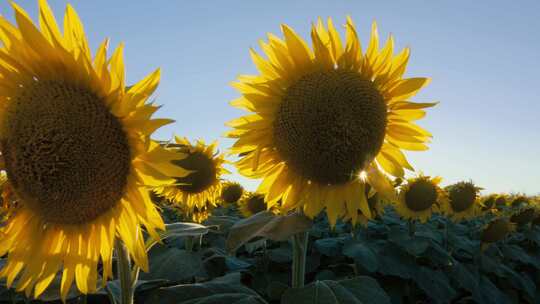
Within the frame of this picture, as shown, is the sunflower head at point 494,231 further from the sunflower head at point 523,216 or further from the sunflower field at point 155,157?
the sunflower field at point 155,157

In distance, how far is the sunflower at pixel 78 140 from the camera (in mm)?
1486

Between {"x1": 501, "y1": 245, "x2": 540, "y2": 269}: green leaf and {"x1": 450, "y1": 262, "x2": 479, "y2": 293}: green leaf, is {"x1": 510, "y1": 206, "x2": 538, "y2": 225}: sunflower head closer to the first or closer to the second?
{"x1": 501, "y1": 245, "x2": 540, "y2": 269}: green leaf

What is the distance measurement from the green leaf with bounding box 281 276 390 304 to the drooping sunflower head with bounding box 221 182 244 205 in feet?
15.8

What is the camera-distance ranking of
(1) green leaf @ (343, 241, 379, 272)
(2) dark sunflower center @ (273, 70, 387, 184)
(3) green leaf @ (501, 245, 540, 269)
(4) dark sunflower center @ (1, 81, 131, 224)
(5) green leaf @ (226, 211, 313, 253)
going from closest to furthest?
(4) dark sunflower center @ (1, 81, 131, 224)
(5) green leaf @ (226, 211, 313, 253)
(2) dark sunflower center @ (273, 70, 387, 184)
(1) green leaf @ (343, 241, 379, 272)
(3) green leaf @ (501, 245, 540, 269)

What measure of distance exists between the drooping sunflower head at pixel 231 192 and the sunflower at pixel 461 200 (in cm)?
322

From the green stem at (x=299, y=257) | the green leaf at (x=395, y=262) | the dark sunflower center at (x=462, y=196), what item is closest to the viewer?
the green stem at (x=299, y=257)

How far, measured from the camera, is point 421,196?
18.7ft

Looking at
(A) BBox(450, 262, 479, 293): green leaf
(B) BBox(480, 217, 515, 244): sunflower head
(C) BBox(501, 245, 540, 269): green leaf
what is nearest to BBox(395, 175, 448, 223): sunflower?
(B) BBox(480, 217, 515, 244): sunflower head

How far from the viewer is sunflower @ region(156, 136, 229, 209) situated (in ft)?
13.9

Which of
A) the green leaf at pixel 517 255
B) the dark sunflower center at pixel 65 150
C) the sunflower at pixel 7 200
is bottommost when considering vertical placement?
the green leaf at pixel 517 255

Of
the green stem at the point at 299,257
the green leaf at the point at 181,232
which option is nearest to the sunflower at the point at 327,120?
the green stem at the point at 299,257

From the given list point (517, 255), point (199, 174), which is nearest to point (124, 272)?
point (199, 174)

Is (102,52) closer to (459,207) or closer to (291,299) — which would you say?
(291,299)

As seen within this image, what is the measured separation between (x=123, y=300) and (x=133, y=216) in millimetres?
440
